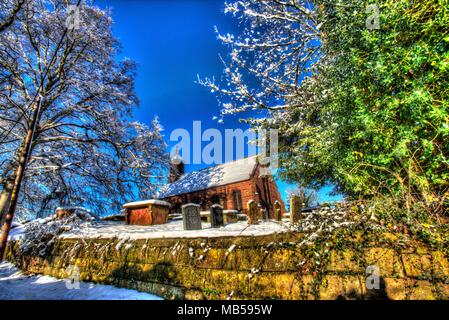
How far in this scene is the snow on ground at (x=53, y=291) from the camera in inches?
157

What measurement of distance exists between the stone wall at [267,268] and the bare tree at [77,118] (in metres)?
6.26

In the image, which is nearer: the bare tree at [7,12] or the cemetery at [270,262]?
the cemetery at [270,262]

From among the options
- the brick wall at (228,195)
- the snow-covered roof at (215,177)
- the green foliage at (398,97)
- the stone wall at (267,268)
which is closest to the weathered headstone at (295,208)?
the green foliage at (398,97)

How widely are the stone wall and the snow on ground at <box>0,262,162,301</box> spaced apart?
0.71ft

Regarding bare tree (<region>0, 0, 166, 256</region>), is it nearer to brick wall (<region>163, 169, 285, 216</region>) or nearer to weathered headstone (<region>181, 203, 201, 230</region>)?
weathered headstone (<region>181, 203, 201, 230</region>)

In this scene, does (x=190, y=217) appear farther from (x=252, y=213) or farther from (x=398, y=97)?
(x=398, y=97)

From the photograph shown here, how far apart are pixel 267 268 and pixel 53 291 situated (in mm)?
5016

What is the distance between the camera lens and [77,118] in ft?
34.6

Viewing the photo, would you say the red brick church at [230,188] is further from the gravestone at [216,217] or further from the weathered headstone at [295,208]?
the weathered headstone at [295,208]

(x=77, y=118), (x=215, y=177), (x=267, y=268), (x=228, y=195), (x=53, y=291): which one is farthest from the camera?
(x=215, y=177)

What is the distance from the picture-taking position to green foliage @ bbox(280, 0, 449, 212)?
11.5ft

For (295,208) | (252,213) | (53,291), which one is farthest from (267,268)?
(53,291)
